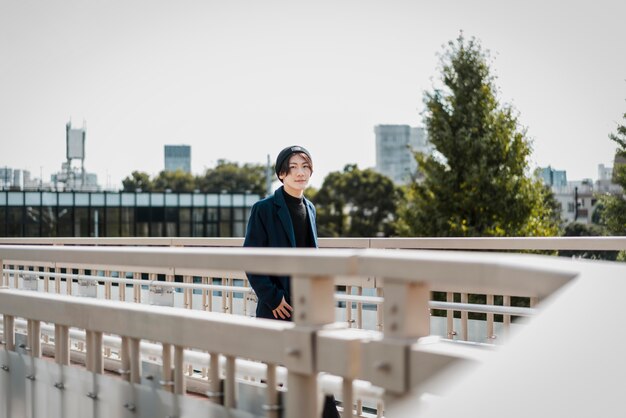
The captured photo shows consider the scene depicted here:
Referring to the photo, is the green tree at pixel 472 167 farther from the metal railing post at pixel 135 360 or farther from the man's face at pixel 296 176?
the metal railing post at pixel 135 360

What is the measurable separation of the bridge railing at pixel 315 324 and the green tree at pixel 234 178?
147 m

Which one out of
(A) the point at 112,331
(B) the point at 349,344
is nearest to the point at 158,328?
(A) the point at 112,331

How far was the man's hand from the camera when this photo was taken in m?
5.97

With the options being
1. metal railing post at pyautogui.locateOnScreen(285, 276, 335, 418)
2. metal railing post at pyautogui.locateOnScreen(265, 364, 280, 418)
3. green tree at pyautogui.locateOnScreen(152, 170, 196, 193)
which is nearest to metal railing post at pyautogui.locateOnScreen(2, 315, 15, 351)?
metal railing post at pyautogui.locateOnScreen(265, 364, 280, 418)

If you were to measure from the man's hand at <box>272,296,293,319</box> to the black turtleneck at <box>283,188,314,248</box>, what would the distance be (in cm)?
52

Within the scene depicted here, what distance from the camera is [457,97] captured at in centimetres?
3147

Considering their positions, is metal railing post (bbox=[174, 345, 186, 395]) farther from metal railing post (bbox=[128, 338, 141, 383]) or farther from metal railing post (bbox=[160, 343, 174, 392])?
metal railing post (bbox=[128, 338, 141, 383])

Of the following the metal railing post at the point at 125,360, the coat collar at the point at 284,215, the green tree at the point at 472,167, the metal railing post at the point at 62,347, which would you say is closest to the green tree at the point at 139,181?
the green tree at the point at 472,167

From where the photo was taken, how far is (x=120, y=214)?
80875 millimetres

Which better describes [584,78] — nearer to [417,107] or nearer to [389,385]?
[417,107]

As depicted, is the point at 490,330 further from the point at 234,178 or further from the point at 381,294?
the point at 234,178

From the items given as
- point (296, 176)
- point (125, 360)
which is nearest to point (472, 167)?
point (296, 176)

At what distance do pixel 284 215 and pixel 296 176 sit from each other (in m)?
0.30

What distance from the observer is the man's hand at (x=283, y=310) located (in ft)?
19.6
